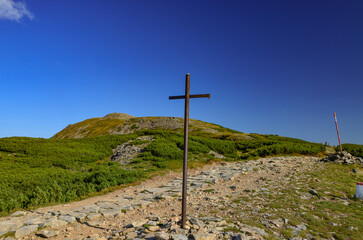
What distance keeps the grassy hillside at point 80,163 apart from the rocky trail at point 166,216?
6.35 feet


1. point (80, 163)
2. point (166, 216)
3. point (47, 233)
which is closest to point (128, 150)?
point (80, 163)

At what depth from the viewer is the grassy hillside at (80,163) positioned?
12.8 m

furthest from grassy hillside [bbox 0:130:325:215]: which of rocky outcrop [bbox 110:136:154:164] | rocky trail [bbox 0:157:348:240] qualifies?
rocky trail [bbox 0:157:348:240]

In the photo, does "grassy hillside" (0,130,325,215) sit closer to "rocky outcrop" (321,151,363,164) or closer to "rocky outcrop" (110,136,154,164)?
"rocky outcrop" (110,136,154,164)

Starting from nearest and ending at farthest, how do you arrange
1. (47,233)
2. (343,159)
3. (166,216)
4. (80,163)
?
(47,233) < (166,216) < (343,159) < (80,163)

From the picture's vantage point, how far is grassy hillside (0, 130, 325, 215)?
1280cm

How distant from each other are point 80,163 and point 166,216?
1580 cm

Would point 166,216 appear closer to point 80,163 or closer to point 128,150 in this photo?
point 80,163

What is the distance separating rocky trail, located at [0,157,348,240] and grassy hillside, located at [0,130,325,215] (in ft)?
6.35

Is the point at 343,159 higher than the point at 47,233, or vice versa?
the point at 343,159

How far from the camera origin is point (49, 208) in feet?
34.5

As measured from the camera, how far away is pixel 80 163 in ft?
71.3

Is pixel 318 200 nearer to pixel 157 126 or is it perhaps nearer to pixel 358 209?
pixel 358 209

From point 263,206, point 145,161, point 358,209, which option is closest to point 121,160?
point 145,161
